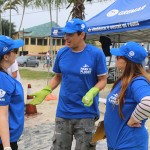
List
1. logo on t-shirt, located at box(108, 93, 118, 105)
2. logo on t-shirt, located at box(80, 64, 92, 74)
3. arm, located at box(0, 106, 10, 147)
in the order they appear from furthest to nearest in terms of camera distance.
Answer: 1. logo on t-shirt, located at box(80, 64, 92, 74)
2. logo on t-shirt, located at box(108, 93, 118, 105)
3. arm, located at box(0, 106, 10, 147)

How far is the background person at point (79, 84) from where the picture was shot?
143 inches

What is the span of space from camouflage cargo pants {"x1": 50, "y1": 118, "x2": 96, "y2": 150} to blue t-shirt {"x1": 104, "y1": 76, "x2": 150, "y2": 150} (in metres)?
0.69

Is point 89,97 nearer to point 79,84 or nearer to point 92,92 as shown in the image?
point 92,92

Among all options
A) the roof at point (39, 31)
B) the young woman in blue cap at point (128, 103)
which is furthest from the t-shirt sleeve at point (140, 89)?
the roof at point (39, 31)

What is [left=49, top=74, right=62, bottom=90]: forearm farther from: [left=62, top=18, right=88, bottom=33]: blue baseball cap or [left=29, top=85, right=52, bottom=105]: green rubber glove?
[left=62, top=18, right=88, bottom=33]: blue baseball cap

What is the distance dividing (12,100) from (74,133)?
1.14 meters

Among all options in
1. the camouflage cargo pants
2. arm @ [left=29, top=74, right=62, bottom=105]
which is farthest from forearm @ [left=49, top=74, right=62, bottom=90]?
the camouflage cargo pants

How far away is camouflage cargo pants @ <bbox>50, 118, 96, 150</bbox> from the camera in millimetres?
3662

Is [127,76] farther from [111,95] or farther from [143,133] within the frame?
[143,133]

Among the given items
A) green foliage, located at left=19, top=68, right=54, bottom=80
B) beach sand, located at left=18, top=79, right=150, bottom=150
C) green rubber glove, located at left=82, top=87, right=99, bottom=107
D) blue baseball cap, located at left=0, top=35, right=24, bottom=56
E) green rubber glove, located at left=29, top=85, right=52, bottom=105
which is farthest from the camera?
green foliage, located at left=19, top=68, right=54, bottom=80

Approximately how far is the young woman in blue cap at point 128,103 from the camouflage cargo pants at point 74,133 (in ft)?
2.41

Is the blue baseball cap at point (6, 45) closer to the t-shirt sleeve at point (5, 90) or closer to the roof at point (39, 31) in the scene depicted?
the t-shirt sleeve at point (5, 90)

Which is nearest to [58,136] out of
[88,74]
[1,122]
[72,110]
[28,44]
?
[72,110]

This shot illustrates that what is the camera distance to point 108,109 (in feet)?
9.82
